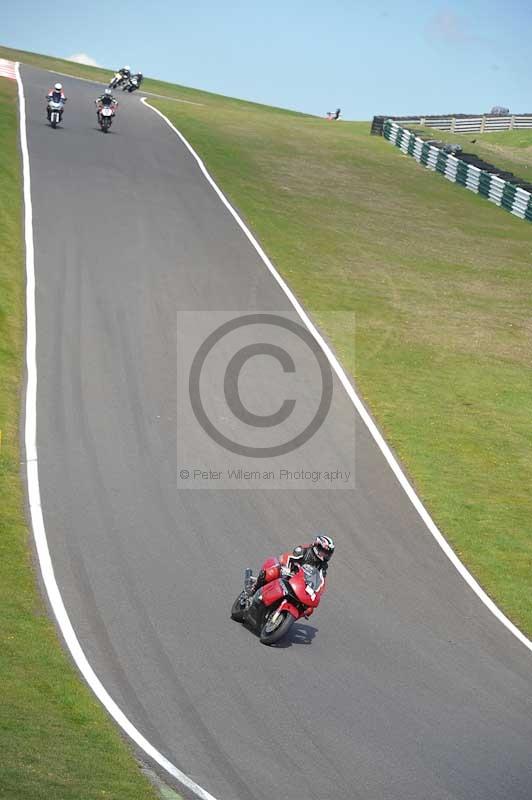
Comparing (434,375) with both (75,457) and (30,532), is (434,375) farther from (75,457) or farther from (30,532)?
(30,532)

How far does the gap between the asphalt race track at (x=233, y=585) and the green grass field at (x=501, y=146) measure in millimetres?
32257

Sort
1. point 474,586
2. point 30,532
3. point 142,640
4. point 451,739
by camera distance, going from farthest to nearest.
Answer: point 474,586 < point 30,532 < point 142,640 < point 451,739

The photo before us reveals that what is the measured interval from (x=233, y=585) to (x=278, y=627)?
1847mm

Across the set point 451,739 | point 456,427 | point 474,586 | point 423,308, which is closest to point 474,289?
point 423,308

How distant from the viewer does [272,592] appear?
13.8 meters

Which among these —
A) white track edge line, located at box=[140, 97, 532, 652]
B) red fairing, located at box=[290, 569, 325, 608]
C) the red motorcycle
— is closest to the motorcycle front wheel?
the red motorcycle

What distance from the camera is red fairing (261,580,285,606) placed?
13.7 metres

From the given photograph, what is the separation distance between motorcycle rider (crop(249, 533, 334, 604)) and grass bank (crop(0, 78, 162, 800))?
2.88m

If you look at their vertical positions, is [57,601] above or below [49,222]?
below

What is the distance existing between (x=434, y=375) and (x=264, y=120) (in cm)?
3655

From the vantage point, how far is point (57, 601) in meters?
14.1

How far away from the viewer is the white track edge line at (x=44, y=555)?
10.5 m

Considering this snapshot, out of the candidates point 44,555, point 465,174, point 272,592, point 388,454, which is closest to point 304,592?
point 272,592

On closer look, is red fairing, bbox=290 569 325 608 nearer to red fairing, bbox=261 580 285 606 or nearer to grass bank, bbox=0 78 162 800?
red fairing, bbox=261 580 285 606
